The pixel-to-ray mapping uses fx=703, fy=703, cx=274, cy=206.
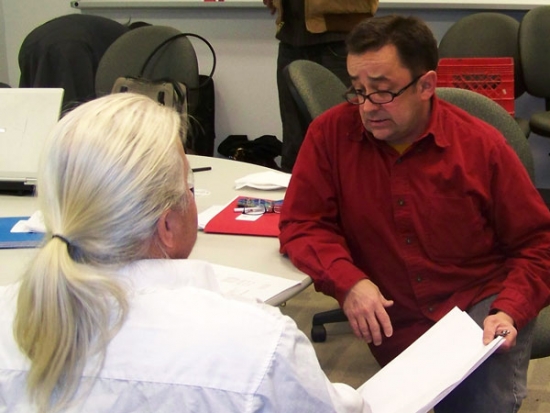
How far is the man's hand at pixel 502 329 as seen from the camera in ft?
4.28

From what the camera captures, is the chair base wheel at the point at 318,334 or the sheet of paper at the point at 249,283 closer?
the sheet of paper at the point at 249,283

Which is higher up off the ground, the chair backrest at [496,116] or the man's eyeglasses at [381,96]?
the man's eyeglasses at [381,96]

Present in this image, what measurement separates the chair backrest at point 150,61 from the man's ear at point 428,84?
1.56m

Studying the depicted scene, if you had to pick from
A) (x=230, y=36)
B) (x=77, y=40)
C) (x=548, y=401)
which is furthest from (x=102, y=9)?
(x=548, y=401)

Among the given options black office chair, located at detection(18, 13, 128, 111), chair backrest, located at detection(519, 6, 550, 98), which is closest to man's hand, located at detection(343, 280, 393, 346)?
black office chair, located at detection(18, 13, 128, 111)

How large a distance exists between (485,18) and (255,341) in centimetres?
325

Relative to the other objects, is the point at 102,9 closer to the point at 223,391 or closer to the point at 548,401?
the point at 548,401

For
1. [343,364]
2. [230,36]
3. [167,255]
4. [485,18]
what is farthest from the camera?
[230,36]

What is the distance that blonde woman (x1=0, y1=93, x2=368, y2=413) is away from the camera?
2.38ft

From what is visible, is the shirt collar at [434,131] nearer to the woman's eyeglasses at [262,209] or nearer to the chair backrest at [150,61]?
the woman's eyeglasses at [262,209]

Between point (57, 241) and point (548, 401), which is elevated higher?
point (57, 241)

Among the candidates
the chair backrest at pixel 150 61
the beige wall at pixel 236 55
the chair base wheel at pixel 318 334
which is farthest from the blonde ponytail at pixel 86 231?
the beige wall at pixel 236 55

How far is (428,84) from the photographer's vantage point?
1.57 m

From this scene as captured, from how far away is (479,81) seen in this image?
3166mm
